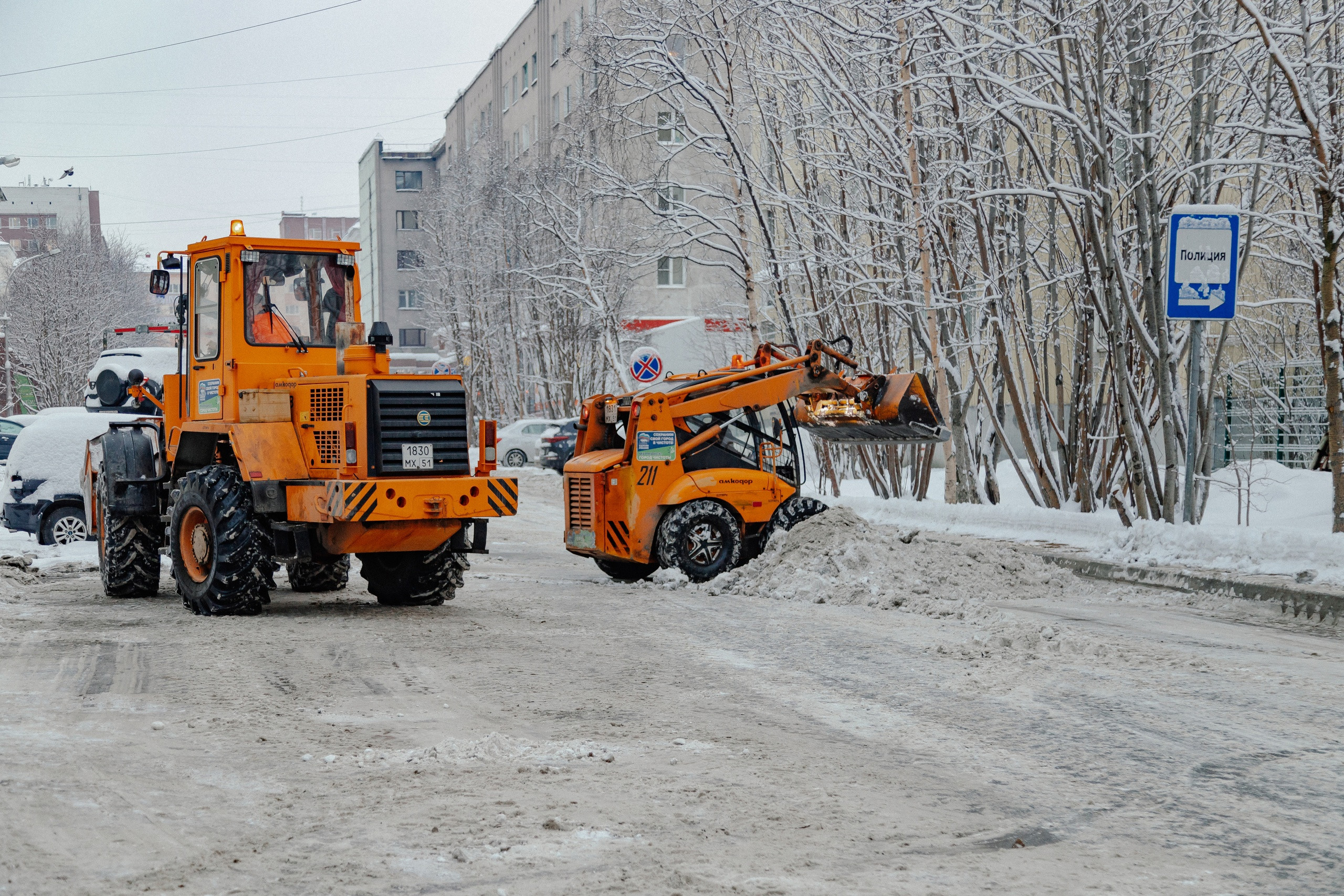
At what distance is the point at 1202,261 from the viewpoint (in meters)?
12.1

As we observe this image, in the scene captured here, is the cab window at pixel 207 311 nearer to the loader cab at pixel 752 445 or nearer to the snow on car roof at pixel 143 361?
the loader cab at pixel 752 445

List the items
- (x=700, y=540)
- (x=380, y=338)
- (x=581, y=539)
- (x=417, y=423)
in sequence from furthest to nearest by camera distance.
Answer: (x=581, y=539), (x=700, y=540), (x=380, y=338), (x=417, y=423)

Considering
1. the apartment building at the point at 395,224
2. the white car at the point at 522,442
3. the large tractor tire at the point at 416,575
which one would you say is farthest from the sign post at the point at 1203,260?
the apartment building at the point at 395,224

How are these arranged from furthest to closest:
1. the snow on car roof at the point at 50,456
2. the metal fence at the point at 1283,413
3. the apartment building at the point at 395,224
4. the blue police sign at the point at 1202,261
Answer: the apartment building at the point at 395,224 → the metal fence at the point at 1283,413 → the snow on car roof at the point at 50,456 → the blue police sign at the point at 1202,261

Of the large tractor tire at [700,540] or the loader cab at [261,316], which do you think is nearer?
the loader cab at [261,316]

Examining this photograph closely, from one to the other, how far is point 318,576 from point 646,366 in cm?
894

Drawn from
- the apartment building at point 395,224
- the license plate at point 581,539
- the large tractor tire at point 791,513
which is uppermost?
the apartment building at point 395,224

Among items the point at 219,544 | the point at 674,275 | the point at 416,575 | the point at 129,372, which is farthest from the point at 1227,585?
the point at 674,275

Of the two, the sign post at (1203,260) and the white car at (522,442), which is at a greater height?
the sign post at (1203,260)

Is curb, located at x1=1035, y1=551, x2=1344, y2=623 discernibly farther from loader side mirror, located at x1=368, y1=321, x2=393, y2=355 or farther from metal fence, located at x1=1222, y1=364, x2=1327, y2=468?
metal fence, located at x1=1222, y1=364, x2=1327, y2=468

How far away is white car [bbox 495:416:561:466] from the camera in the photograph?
4159 cm

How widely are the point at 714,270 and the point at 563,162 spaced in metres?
11.6

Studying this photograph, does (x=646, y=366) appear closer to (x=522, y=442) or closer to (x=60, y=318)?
(x=522, y=442)

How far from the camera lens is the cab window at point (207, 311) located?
1170 cm
